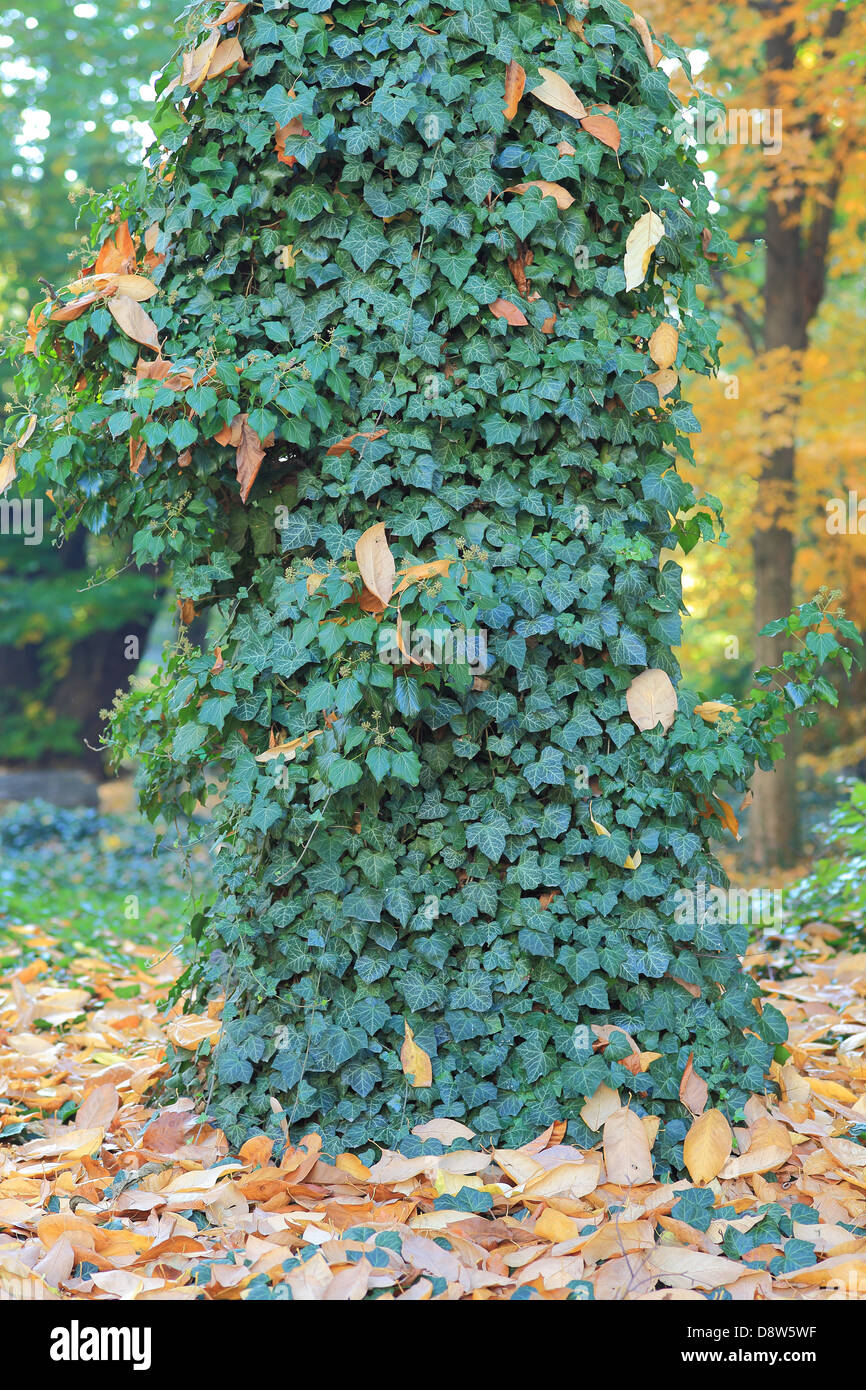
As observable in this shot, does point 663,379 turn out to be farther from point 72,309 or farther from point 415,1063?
point 415,1063

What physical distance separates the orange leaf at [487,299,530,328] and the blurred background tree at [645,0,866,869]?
478cm

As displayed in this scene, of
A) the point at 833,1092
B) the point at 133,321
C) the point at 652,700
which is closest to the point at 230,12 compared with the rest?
the point at 133,321

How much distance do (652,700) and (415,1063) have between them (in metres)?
1.10

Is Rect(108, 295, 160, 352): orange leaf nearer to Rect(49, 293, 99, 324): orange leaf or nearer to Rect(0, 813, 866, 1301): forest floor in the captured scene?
Rect(49, 293, 99, 324): orange leaf

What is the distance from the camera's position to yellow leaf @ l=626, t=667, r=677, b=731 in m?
2.90

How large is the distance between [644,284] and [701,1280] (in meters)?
2.41

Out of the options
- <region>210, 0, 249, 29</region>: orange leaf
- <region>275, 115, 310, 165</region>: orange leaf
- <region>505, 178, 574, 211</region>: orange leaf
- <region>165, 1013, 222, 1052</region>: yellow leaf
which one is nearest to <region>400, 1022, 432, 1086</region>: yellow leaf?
<region>165, 1013, 222, 1052</region>: yellow leaf

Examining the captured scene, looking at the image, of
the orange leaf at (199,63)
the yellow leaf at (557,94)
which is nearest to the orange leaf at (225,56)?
the orange leaf at (199,63)

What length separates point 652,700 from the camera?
115 inches

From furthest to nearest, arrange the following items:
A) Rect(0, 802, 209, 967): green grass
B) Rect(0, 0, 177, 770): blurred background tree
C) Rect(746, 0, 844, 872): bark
Result: Rect(0, 0, 177, 770): blurred background tree, Rect(746, 0, 844, 872): bark, Rect(0, 802, 209, 967): green grass

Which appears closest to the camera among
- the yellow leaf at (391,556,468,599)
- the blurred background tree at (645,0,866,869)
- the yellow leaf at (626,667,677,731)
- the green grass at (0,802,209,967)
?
the yellow leaf at (391,556,468,599)

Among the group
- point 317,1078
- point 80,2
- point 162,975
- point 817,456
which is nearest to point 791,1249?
point 317,1078

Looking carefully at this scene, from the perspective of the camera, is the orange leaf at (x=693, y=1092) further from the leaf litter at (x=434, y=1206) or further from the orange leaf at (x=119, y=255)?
the orange leaf at (x=119, y=255)
